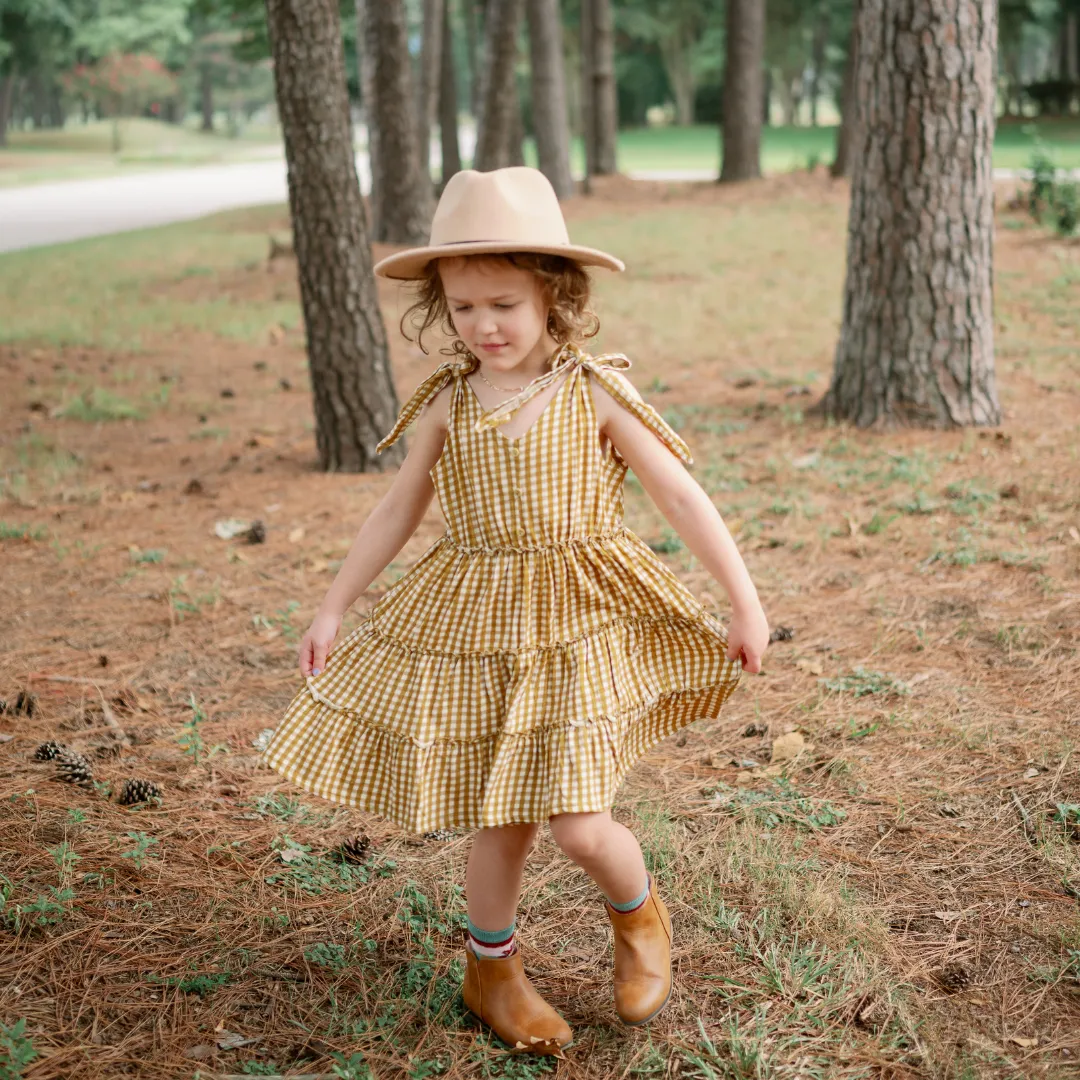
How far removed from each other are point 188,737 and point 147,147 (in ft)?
166

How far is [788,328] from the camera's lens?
373 inches

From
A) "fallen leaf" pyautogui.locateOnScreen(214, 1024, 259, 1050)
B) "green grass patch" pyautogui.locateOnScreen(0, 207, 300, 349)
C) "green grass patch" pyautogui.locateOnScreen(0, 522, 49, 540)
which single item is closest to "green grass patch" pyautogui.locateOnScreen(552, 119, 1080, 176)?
"green grass patch" pyautogui.locateOnScreen(0, 207, 300, 349)

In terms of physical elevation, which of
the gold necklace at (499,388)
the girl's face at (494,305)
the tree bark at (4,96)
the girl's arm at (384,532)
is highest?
the tree bark at (4,96)

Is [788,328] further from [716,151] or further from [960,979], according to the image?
[716,151]

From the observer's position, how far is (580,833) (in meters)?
2.16

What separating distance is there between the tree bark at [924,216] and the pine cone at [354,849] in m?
4.22

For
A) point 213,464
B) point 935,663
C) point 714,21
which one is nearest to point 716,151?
point 714,21

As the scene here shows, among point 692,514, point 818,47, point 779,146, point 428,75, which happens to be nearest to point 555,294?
point 692,514

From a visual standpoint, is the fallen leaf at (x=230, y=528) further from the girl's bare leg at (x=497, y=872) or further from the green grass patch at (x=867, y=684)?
the girl's bare leg at (x=497, y=872)

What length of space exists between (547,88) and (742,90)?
297 centimetres

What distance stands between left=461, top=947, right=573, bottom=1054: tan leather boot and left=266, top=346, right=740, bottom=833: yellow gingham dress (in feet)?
1.03

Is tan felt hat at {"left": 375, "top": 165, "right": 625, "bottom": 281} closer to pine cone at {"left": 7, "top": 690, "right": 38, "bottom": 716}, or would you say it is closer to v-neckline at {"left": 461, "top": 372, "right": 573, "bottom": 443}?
v-neckline at {"left": 461, "top": 372, "right": 573, "bottom": 443}

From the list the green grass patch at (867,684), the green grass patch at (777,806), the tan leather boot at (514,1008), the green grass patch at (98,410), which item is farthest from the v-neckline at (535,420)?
the green grass patch at (98,410)

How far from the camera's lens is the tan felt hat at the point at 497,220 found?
2.18 meters
